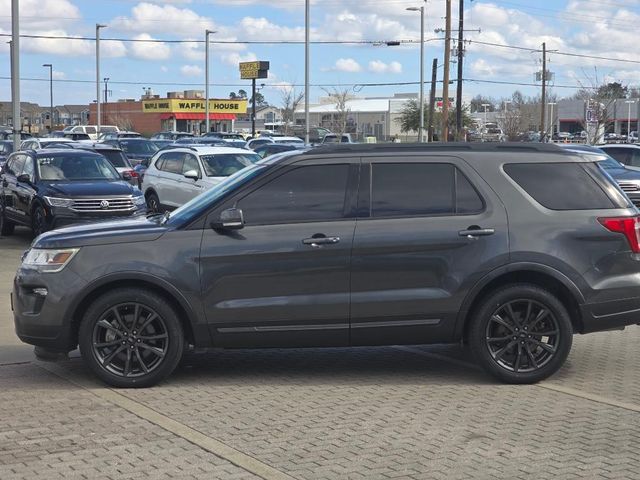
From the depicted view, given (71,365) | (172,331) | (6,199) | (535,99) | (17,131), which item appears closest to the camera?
(172,331)

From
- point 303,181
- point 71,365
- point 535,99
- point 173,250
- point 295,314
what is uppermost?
point 535,99

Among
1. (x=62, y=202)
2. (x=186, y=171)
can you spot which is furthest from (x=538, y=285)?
(x=186, y=171)

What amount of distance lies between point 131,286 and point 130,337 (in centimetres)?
39

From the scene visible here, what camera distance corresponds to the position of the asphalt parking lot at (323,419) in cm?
547

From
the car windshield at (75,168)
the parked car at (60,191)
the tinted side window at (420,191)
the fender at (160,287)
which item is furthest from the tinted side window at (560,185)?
the car windshield at (75,168)

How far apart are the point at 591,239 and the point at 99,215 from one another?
10.6 meters

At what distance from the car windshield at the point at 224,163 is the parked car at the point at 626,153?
368 inches

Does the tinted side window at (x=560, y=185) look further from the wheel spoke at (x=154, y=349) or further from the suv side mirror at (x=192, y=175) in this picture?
the suv side mirror at (x=192, y=175)

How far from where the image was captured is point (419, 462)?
5543mm

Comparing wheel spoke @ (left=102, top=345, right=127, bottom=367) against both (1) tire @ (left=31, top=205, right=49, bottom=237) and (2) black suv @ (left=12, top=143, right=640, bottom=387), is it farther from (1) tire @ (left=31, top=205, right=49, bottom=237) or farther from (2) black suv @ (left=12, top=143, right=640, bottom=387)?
(1) tire @ (left=31, top=205, right=49, bottom=237)

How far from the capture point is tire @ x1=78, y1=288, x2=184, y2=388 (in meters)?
7.11

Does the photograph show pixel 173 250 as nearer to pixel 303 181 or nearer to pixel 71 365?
pixel 303 181

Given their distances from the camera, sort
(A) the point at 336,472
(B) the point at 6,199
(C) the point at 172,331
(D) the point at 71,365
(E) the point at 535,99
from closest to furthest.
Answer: (A) the point at 336,472 < (C) the point at 172,331 < (D) the point at 71,365 < (B) the point at 6,199 < (E) the point at 535,99

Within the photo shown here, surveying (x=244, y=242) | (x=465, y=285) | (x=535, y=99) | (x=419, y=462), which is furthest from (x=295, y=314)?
(x=535, y=99)
